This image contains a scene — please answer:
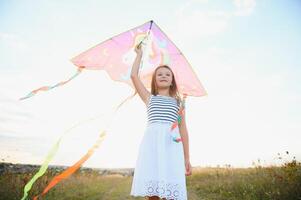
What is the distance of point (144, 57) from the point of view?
18.1 ft

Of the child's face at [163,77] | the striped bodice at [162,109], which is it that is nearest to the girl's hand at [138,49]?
the child's face at [163,77]

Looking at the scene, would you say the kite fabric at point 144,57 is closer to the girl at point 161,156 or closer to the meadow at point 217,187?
the girl at point 161,156

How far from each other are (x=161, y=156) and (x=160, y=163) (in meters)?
0.09

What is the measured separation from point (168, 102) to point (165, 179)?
108 cm

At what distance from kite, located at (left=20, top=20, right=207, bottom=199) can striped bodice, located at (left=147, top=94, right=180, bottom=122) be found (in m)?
1.07

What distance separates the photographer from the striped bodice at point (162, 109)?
417 centimetres

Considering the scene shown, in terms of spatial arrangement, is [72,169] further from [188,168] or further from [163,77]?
[163,77]

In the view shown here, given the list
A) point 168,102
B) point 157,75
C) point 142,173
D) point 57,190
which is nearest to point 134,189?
point 142,173

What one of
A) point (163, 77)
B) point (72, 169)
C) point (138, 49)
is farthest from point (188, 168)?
point (138, 49)

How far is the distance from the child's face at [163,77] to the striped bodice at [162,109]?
0.18 metres

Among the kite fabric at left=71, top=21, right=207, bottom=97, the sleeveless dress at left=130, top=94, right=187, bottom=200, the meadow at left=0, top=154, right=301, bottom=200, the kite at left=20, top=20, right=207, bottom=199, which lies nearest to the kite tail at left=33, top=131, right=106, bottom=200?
the sleeveless dress at left=130, top=94, right=187, bottom=200

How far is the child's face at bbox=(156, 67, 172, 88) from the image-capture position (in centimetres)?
445

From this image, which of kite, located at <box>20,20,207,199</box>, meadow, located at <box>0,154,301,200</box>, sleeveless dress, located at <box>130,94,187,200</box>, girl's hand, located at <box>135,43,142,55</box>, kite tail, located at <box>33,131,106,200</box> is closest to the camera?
sleeveless dress, located at <box>130,94,187,200</box>

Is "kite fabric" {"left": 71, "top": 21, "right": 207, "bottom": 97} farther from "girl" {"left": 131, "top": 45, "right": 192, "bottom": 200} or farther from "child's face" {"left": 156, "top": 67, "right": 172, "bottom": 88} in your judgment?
"girl" {"left": 131, "top": 45, "right": 192, "bottom": 200}
